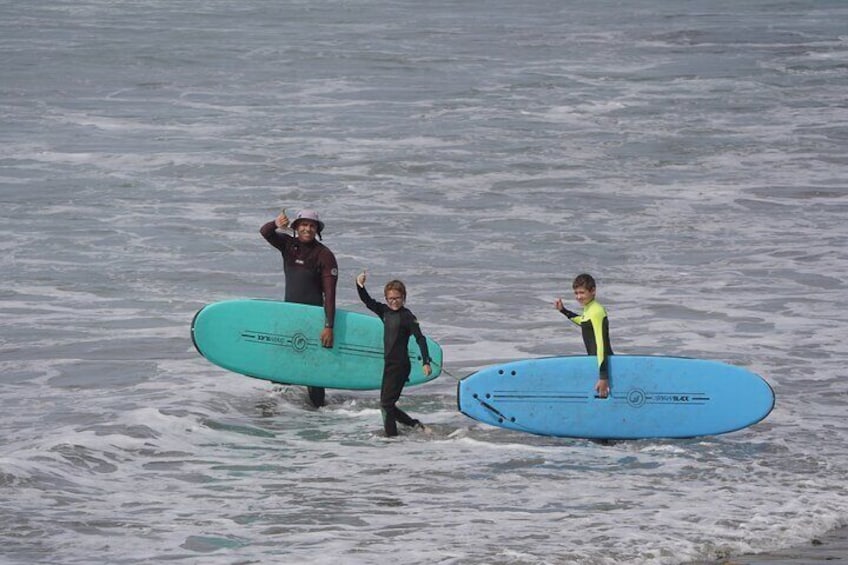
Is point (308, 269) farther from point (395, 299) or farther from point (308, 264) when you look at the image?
point (395, 299)

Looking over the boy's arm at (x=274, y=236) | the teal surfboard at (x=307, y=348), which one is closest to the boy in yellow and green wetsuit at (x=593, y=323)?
the teal surfboard at (x=307, y=348)

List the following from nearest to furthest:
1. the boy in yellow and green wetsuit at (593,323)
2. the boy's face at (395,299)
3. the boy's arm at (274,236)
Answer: the boy in yellow and green wetsuit at (593,323), the boy's face at (395,299), the boy's arm at (274,236)

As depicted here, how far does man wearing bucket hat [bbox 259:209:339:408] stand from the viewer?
1160 centimetres

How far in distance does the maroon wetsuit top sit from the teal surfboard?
129 millimetres

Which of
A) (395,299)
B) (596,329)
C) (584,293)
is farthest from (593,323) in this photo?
(395,299)

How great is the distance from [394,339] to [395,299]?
292mm

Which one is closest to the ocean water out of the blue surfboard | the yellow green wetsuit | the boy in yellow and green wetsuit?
the blue surfboard

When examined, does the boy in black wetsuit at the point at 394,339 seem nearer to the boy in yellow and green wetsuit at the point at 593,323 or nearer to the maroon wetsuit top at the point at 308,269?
the maroon wetsuit top at the point at 308,269

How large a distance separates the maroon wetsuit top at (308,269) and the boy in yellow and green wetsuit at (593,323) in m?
1.98

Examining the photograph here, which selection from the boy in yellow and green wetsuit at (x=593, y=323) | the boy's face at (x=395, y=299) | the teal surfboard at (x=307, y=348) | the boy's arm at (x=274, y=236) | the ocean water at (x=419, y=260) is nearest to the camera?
the ocean water at (x=419, y=260)

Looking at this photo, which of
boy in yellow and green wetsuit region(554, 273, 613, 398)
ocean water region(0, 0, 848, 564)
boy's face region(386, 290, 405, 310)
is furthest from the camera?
boy's face region(386, 290, 405, 310)

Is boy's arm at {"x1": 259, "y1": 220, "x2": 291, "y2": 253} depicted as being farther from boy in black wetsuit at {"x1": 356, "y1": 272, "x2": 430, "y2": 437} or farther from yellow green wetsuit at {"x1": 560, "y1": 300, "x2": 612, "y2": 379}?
yellow green wetsuit at {"x1": 560, "y1": 300, "x2": 612, "y2": 379}

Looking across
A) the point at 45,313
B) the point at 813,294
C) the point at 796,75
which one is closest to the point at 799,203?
the point at 813,294

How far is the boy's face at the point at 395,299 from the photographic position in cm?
1074
